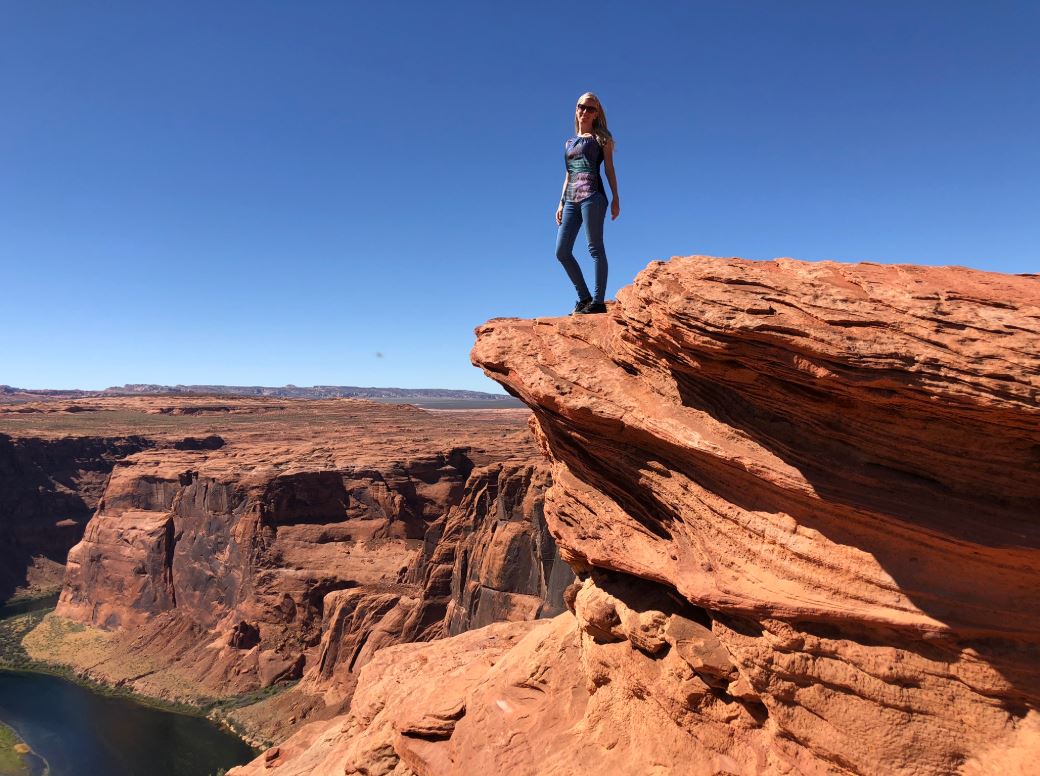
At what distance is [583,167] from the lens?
9641 mm

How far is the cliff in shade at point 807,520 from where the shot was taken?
6.05 meters

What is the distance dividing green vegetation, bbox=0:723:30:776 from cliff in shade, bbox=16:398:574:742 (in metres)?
6.25

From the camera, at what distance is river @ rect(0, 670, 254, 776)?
3600 cm

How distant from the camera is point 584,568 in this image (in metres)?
10.6

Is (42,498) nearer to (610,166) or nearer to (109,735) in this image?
(109,735)

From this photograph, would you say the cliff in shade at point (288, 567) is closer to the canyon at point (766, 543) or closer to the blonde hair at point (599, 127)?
the canyon at point (766, 543)

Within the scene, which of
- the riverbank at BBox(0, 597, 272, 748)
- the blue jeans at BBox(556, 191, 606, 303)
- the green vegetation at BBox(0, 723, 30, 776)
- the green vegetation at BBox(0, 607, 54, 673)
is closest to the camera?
the blue jeans at BBox(556, 191, 606, 303)

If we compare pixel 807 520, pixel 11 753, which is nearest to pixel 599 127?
pixel 807 520

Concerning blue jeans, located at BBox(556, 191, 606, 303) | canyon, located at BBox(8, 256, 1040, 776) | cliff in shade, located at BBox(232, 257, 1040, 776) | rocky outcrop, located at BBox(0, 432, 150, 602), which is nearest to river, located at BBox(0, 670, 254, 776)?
rocky outcrop, located at BBox(0, 432, 150, 602)

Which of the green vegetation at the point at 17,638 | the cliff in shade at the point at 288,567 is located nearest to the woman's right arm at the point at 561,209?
the cliff in shade at the point at 288,567

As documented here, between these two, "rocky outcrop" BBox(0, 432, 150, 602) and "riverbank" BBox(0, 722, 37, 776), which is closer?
"riverbank" BBox(0, 722, 37, 776)

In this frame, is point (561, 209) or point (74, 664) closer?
point (561, 209)

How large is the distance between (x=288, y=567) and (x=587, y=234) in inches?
1664

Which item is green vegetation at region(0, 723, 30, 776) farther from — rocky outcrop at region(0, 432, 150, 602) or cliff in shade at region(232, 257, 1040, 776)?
cliff in shade at region(232, 257, 1040, 776)
